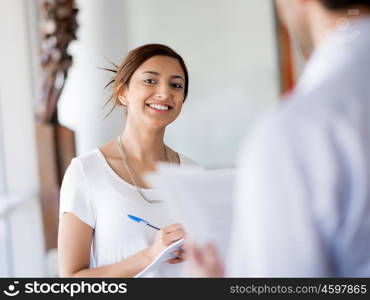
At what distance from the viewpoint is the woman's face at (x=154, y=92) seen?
109 cm

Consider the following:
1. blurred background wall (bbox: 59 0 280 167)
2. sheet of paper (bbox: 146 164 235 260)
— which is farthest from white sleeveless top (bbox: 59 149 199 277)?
blurred background wall (bbox: 59 0 280 167)

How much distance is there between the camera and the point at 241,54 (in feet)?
7.83

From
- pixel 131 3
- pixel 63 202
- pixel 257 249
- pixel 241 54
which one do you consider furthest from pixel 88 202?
pixel 241 54

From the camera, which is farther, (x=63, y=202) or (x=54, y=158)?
(x=54, y=158)

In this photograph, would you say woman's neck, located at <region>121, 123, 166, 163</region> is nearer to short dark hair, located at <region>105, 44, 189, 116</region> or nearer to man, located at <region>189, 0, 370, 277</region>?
short dark hair, located at <region>105, 44, 189, 116</region>

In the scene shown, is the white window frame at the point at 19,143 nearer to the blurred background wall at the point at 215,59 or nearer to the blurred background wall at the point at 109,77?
the blurred background wall at the point at 109,77

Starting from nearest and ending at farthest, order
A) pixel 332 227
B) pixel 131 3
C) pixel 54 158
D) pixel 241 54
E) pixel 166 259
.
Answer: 1. pixel 332 227
2. pixel 166 259
3. pixel 54 158
4. pixel 131 3
5. pixel 241 54

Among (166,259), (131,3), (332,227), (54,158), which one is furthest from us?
(131,3)

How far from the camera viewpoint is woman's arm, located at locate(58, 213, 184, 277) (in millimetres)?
965

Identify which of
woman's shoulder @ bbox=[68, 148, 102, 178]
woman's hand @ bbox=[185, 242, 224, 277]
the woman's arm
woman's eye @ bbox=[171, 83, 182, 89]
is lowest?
the woman's arm

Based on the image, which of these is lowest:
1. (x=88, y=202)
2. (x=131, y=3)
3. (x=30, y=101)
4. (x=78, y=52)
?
(x=88, y=202)

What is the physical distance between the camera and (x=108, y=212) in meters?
1.01

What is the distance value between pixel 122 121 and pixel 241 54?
685mm

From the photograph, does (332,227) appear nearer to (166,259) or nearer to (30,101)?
(166,259)
